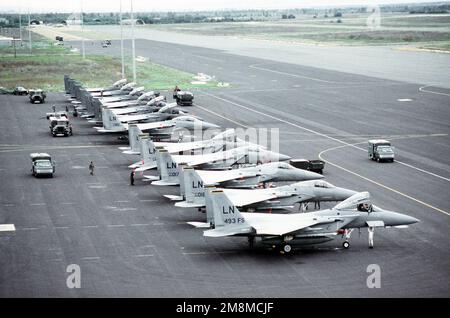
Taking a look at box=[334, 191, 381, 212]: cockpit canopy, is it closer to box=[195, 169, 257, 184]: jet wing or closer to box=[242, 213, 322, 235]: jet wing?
box=[242, 213, 322, 235]: jet wing

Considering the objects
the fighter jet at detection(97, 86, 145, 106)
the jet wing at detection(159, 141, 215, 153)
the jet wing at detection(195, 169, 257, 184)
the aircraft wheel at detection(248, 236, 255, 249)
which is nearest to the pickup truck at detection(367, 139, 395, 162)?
the jet wing at detection(159, 141, 215, 153)

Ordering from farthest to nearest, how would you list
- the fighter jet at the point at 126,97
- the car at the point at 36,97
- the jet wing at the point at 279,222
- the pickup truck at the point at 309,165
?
the car at the point at 36,97 → the fighter jet at the point at 126,97 → the pickup truck at the point at 309,165 → the jet wing at the point at 279,222

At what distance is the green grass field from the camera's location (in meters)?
149

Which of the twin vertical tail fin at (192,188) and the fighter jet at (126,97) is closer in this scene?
the twin vertical tail fin at (192,188)

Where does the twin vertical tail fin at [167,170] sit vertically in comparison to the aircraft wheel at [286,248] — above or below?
above

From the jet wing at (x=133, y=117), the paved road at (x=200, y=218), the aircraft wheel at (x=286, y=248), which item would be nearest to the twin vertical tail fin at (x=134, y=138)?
the paved road at (x=200, y=218)

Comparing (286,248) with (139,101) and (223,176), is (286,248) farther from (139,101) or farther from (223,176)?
(139,101)

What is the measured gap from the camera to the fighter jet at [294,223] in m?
49.9

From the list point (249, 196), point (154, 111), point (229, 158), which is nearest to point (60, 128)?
point (154, 111)

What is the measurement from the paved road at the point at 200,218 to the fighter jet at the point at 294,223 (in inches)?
38.7

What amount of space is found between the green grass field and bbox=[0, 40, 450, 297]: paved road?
36.7 meters

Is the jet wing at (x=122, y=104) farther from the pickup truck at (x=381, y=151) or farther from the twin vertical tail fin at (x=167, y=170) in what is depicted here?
the twin vertical tail fin at (x=167, y=170)

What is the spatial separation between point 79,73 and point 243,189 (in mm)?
105181
